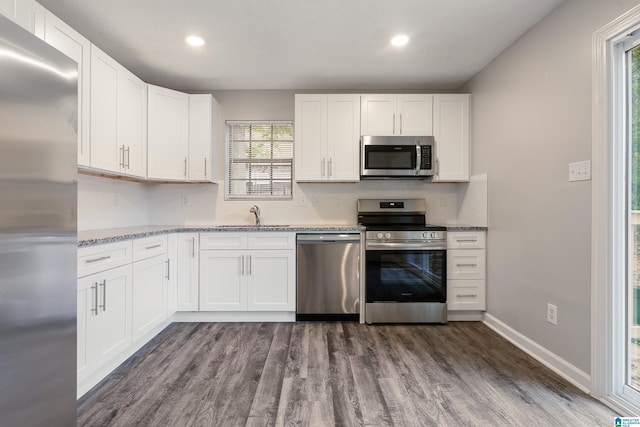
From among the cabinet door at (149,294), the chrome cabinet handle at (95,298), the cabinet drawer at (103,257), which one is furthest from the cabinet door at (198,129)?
the chrome cabinet handle at (95,298)

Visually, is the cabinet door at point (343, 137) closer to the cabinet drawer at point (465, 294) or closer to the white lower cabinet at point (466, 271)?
the white lower cabinet at point (466, 271)

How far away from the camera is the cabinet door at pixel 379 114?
321 cm

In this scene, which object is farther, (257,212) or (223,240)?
(257,212)

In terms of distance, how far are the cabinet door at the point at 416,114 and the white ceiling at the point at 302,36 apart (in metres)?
0.22

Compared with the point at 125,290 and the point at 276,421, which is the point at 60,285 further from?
the point at 125,290

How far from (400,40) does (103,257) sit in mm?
2625

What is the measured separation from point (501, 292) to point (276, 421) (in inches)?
85.4

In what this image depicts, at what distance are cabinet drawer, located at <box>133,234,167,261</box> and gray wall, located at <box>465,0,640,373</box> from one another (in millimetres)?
2925

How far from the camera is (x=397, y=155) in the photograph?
3176 mm

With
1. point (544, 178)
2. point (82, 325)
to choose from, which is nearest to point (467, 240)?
point (544, 178)

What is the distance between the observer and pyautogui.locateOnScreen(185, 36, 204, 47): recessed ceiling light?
2418mm

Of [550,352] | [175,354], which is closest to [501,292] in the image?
[550,352]

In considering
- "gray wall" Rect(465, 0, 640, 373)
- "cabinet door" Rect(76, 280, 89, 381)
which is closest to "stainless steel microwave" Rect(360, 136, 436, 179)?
"gray wall" Rect(465, 0, 640, 373)

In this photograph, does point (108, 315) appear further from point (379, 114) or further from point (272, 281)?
point (379, 114)
